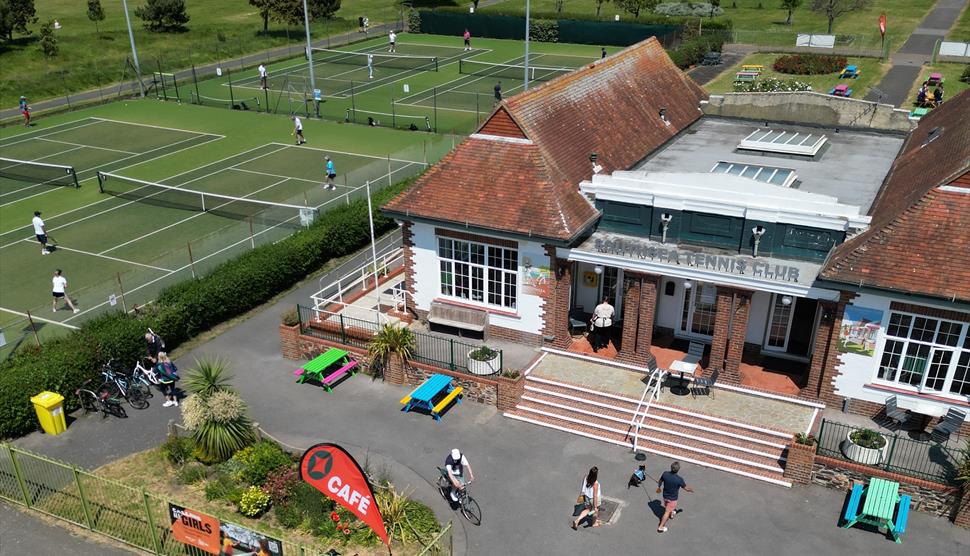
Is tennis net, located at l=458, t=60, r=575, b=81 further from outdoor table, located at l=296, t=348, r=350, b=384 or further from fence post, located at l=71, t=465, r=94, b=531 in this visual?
fence post, located at l=71, t=465, r=94, b=531

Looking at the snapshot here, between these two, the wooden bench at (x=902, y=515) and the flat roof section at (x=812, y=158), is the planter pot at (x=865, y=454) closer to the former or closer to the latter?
the wooden bench at (x=902, y=515)

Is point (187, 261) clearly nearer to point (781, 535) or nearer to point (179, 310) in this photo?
point (179, 310)

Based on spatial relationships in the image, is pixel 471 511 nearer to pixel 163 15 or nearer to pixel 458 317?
pixel 458 317

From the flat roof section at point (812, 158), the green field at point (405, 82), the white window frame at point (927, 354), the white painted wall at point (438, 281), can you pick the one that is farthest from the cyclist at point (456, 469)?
the green field at point (405, 82)

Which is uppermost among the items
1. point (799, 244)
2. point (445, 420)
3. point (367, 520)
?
point (799, 244)

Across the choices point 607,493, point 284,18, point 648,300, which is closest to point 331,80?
point 284,18

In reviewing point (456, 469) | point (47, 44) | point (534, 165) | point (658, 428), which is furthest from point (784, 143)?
point (47, 44)
